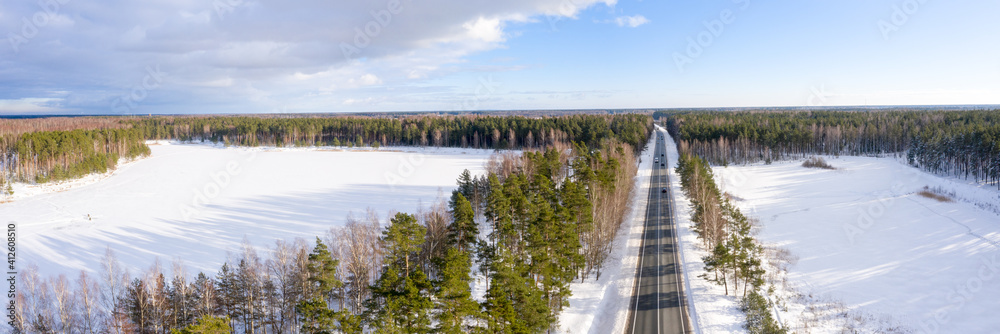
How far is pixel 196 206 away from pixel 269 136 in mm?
133228

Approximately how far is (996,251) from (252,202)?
88.7 m

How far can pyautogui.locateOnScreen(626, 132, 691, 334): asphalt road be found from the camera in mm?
29625

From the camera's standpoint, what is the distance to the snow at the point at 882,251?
3053 cm

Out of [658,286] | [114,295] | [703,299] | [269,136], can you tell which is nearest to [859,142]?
[703,299]

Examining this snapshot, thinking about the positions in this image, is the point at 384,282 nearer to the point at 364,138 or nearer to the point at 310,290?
the point at 310,290

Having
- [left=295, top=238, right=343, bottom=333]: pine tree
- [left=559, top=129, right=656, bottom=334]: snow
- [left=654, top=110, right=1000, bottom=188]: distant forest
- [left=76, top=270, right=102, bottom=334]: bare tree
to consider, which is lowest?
[left=559, top=129, right=656, bottom=334]: snow

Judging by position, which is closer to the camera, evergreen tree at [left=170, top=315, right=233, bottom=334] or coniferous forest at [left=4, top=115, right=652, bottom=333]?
evergreen tree at [left=170, top=315, right=233, bottom=334]

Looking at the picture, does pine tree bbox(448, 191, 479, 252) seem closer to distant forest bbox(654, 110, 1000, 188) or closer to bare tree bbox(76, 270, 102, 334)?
bare tree bbox(76, 270, 102, 334)

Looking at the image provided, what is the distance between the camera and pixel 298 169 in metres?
100

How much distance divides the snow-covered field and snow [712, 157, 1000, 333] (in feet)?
143

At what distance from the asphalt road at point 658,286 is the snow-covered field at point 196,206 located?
29.8 meters

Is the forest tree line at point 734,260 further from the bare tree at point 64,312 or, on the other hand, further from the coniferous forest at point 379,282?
the bare tree at point 64,312

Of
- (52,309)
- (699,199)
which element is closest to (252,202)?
(52,309)

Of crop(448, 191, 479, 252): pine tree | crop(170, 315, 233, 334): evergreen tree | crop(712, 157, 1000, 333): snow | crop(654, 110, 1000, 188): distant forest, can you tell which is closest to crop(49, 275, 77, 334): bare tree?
crop(170, 315, 233, 334): evergreen tree
